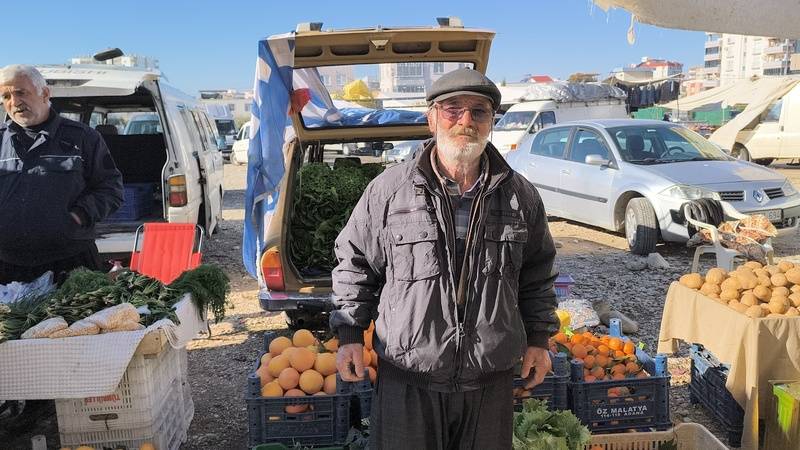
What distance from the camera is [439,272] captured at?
218 cm

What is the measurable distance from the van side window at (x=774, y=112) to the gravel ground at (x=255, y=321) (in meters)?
9.93

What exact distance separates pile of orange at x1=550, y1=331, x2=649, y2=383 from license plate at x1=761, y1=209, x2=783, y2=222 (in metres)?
4.60

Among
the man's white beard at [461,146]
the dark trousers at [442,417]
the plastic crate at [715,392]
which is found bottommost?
the plastic crate at [715,392]

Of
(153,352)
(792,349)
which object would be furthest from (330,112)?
(792,349)

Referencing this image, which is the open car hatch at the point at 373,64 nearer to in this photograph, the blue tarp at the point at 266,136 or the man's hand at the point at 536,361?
the blue tarp at the point at 266,136

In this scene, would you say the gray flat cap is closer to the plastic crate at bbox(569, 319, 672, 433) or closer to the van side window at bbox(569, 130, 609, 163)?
the plastic crate at bbox(569, 319, 672, 433)

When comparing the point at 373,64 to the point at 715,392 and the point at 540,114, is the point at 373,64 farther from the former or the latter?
the point at 540,114

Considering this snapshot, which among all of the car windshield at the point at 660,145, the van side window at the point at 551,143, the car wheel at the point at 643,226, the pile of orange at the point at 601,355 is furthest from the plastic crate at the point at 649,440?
the van side window at the point at 551,143

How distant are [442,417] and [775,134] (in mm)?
18032

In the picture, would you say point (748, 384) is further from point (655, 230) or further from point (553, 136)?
point (553, 136)

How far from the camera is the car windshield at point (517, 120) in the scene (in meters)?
18.8

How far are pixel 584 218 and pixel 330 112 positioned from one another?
16.0 ft

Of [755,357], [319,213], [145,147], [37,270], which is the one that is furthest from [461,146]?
[145,147]

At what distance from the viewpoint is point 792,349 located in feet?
11.8
